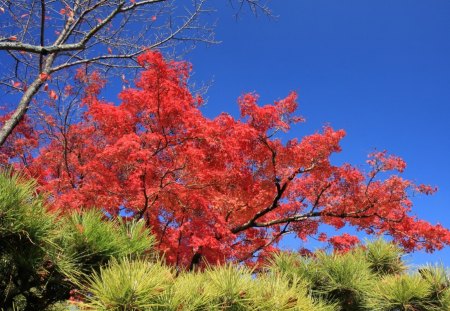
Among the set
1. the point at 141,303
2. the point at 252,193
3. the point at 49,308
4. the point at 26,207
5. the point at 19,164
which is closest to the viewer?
the point at 141,303

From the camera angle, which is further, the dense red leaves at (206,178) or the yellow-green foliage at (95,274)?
the dense red leaves at (206,178)

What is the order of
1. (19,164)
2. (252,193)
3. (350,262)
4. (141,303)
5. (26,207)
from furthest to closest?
(19,164)
(252,193)
(350,262)
(26,207)
(141,303)

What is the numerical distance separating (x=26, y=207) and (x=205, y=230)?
6965 mm

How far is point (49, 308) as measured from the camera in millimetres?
3865

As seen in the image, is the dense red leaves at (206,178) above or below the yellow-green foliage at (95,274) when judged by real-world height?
above

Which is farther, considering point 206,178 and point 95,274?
point 206,178

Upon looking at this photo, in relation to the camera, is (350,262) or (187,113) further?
(187,113)

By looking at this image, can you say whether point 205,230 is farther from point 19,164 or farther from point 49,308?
point 19,164

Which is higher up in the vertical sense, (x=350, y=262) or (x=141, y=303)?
(x=350, y=262)

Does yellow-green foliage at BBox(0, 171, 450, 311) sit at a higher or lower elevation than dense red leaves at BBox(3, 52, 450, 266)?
lower

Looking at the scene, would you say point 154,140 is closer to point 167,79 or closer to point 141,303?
point 167,79

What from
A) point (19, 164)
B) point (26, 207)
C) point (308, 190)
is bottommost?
point (26, 207)

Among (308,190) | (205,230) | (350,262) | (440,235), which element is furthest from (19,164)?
(440,235)

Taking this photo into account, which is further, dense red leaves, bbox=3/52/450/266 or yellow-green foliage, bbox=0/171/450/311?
dense red leaves, bbox=3/52/450/266
